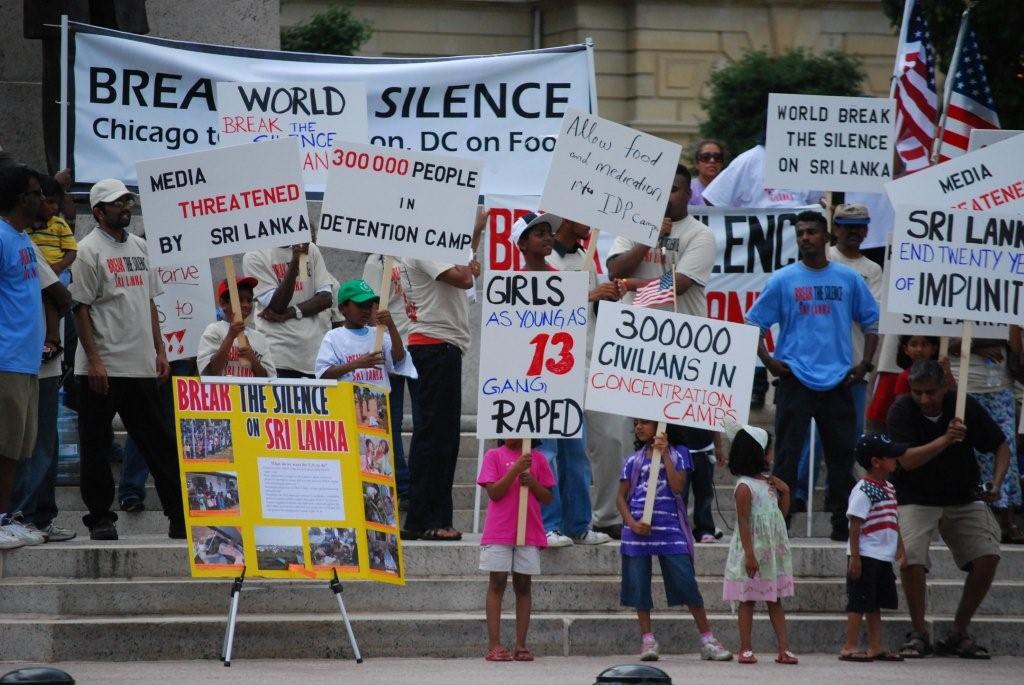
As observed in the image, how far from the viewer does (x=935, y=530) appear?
38.5 ft

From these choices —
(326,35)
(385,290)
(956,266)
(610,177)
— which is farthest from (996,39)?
(385,290)

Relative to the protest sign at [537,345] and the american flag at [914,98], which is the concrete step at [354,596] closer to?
the protest sign at [537,345]

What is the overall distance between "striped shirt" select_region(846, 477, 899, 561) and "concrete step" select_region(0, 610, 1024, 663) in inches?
25.2

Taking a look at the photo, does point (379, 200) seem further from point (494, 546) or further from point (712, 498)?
point (712, 498)

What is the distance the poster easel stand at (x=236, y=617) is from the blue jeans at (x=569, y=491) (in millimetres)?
1667

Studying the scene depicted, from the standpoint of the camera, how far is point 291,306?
13.2 metres

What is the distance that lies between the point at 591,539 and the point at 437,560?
99 centimetres

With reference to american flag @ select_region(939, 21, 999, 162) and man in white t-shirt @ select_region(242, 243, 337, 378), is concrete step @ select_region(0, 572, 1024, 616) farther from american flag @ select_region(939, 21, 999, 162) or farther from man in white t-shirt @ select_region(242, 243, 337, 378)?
american flag @ select_region(939, 21, 999, 162)

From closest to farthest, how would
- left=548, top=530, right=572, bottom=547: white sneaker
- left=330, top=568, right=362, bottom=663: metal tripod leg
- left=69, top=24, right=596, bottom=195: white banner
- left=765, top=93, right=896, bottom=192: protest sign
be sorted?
left=330, top=568, right=362, bottom=663: metal tripod leg
left=548, top=530, right=572, bottom=547: white sneaker
left=69, top=24, right=596, bottom=195: white banner
left=765, top=93, right=896, bottom=192: protest sign

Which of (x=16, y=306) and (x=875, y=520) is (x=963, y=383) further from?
(x=16, y=306)

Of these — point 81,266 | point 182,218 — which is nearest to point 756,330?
point 182,218

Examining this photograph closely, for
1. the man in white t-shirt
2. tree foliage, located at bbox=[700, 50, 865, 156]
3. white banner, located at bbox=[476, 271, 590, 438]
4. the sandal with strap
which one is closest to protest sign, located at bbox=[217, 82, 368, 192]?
the man in white t-shirt

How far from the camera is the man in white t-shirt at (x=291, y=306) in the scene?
13109 mm

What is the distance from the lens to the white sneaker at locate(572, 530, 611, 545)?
12.0m
